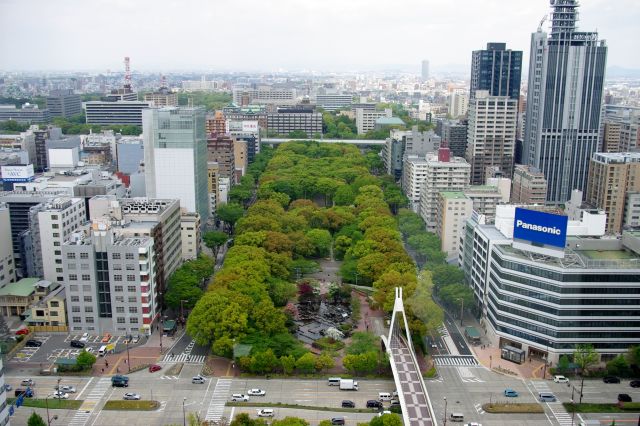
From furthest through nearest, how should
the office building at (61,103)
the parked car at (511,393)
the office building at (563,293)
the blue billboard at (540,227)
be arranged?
1. the office building at (61,103)
2. the blue billboard at (540,227)
3. the office building at (563,293)
4. the parked car at (511,393)

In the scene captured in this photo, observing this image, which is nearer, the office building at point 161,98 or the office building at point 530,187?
the office building at point 530,187

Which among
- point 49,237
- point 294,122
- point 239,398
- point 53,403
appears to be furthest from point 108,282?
point 294,122

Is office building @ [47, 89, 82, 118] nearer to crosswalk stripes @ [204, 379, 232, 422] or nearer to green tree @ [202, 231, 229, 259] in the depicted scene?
green tree @ [202, 231, 229, 259]

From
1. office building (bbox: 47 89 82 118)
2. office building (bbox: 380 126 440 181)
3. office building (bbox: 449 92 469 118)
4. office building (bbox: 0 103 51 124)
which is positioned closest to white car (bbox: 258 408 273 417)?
office building (bbox: 380 126 440 181)

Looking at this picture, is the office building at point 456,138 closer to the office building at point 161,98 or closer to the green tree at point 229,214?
the green tree at point 229,214

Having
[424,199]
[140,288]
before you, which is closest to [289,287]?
[140,288]

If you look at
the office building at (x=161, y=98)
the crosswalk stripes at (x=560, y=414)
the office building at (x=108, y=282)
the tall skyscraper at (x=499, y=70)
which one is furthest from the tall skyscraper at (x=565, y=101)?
the office building at (x=161, y=98)
